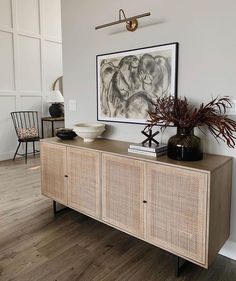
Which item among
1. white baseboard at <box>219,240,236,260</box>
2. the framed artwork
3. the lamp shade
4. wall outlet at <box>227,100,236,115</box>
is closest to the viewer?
wall outlet at <box>227,100,236,115</box>

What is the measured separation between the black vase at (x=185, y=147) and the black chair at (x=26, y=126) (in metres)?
3.69

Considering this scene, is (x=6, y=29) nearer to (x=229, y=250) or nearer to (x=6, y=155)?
(x=6, y=155)

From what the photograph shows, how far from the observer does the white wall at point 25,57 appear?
16.0ft

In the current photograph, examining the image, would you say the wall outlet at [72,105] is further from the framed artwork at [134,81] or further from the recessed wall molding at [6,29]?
the recessed wall molding at [6,29]

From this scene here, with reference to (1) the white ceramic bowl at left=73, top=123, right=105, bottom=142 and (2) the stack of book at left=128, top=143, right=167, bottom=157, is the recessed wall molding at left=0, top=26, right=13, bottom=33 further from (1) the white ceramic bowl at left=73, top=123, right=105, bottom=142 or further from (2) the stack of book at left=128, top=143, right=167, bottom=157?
(2) the stack of book at left=128, top=143, right=167, bottom=157

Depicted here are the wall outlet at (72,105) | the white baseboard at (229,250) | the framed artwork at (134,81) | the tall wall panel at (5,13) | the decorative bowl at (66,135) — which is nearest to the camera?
the white baseboard at (229,250)

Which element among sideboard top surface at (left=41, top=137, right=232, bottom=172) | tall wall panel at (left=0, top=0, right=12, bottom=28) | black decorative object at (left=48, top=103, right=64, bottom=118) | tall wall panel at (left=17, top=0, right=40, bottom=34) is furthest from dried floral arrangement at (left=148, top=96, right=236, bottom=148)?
tall wall panel at (left=17, top=0, right=40, bottom=34)

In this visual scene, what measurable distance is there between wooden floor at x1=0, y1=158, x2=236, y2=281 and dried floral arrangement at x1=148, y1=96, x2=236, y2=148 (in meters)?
0.98

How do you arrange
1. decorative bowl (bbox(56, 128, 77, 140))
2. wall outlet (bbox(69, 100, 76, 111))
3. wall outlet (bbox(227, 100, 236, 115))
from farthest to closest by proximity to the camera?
wall outlet (bbox(69, 100, 76, 111)), decorative bowl (bbox(56, 128, 77, 140)), wall outlet (bbox(227, 100, 236, 115))

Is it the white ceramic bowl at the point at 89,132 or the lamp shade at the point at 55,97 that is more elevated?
the lamp shade at the point at 55,97

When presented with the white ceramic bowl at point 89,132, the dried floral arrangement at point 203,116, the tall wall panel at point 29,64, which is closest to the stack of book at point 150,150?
the dried floral arrangement at point 203,116

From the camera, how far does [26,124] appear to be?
5.39 metres

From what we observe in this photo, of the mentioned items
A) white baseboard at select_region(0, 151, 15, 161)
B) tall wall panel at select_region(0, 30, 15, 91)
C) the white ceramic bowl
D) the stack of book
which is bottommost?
white baseboard at select_region(0, 151, 15, 161)

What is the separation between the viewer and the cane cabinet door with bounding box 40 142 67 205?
2.57 meters
